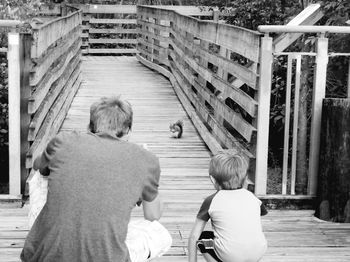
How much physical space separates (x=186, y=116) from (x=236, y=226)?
6.26m

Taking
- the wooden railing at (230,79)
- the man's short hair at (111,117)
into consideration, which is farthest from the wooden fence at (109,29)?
the man's short hair at (111,117)

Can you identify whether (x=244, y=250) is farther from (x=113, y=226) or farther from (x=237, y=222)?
(x=113, y=226)

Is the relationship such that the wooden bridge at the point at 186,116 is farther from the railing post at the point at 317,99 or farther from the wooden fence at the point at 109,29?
the wooden fence at the point at 109,29

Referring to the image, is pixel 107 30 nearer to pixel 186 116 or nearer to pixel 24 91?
pixel 186 116

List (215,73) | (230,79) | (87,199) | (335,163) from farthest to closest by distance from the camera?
1. (230,79)
2. (215,73)
3. (335,163)
4. (87,199)

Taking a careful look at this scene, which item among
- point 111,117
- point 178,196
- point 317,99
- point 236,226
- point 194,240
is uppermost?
point 111,117

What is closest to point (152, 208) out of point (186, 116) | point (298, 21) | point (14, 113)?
point (14, 113)

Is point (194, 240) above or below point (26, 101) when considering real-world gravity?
below

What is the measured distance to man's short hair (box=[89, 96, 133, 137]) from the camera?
3.02m

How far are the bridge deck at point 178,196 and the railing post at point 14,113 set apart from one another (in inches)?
8.7

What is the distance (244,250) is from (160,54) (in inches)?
423

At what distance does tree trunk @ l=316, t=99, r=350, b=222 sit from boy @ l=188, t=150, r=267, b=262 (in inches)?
69.4

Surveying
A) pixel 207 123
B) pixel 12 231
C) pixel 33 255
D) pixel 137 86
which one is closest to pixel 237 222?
pixel 33 255

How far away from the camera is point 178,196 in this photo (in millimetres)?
5895
